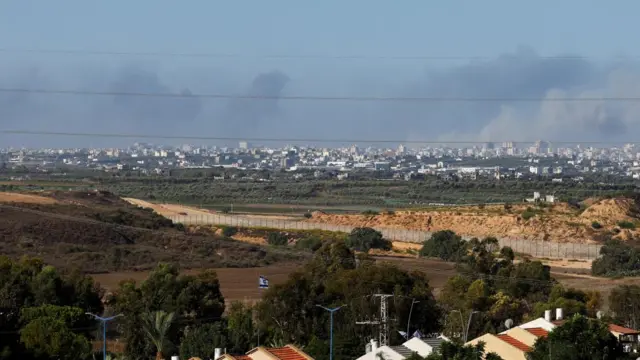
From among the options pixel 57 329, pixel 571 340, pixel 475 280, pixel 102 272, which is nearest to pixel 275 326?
pixel 57 329

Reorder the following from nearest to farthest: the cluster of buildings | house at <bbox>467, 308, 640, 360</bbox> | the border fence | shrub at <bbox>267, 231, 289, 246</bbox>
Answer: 1. the cluster of buildings
2. house at <bbox>467, 308, 640, 360</bbox>
3. the border fence
4. shrub at <bbox>267, 231, 289, 246</bbox>

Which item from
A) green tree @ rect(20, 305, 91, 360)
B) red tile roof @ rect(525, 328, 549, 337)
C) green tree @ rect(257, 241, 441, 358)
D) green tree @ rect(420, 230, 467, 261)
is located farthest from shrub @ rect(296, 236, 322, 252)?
red tile roof @ rect(525, 328, 549, 337)

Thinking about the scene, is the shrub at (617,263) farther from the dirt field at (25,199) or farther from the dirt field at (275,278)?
the dirt field at (25,199)

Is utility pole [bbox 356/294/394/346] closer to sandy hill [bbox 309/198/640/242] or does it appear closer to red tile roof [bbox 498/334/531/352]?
red tile roof [bbox 498/334/531/352]

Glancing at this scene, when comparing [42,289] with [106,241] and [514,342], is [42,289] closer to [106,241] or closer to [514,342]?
[514,342]

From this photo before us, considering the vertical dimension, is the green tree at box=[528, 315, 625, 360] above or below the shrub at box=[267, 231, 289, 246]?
below

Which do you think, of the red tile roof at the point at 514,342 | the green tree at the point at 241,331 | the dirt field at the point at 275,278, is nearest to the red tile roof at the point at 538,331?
the red tile roof at the point at 514,342

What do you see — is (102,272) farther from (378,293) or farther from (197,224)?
(197,224)

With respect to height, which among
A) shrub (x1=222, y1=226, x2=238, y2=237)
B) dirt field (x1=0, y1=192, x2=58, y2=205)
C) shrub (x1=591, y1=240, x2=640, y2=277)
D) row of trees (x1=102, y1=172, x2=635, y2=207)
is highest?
row of trees (x1=102, y1=172, x2=635, y2=207)
